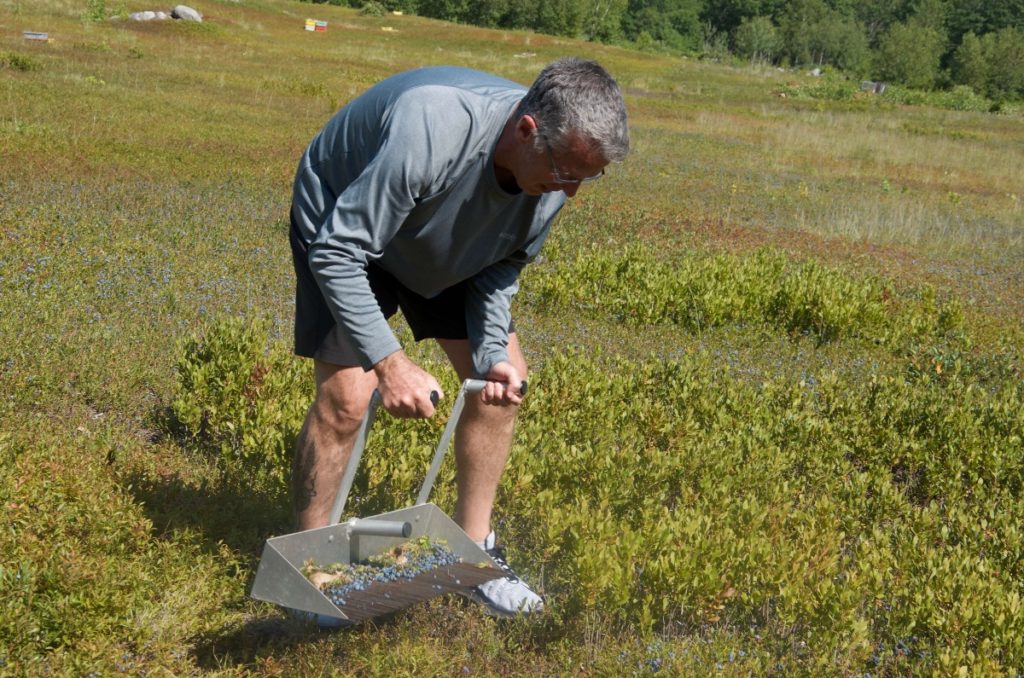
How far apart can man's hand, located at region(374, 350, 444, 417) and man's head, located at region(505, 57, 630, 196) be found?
2.20ft

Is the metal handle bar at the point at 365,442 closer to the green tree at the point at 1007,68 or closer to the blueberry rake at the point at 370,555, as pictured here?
the blueberry rake at the point at 370,555

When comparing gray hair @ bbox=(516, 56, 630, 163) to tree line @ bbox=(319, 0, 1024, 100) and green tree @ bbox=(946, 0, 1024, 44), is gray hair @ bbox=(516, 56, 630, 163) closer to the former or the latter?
tree line @ bbox=(319, 0, 1024, 100)

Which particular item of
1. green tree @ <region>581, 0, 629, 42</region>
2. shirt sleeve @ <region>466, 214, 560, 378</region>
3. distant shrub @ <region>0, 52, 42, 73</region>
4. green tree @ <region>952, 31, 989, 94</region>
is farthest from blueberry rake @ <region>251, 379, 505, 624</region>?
green tree @ <region>581, 0, 629, 42</region>

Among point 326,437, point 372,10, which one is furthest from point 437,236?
point 372,10

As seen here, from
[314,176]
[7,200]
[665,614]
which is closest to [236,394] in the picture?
[314,176]

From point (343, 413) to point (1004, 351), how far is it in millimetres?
6797

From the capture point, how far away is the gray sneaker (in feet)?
12.1

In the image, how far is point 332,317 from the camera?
3385 mm

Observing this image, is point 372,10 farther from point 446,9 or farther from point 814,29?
point 814,29

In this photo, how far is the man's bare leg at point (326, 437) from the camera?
3.48 metres

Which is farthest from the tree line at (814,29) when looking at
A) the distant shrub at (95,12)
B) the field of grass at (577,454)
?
the field of grass at (577,454)

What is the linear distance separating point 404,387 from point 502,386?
0.53 meters

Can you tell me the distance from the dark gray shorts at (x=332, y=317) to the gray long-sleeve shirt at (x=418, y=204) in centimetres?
9

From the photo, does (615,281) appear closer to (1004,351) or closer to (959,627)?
(1004,351)
